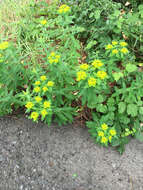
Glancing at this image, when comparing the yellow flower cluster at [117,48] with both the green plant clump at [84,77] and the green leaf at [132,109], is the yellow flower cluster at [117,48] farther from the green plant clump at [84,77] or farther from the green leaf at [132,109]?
the green leaf at [132,109]

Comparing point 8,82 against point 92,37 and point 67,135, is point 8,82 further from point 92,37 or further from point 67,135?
point 92,37

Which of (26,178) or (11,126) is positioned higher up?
(11,126)

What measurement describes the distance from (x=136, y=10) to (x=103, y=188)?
2.08 m

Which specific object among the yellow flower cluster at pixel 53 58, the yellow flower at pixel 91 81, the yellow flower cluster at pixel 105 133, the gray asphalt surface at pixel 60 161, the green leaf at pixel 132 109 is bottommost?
the gray asphalt surface at pixel 60 161

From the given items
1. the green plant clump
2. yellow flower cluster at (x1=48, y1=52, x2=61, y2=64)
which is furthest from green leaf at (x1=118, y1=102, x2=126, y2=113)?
yellow flower cluster at (x1=48, y1=52, x2=61, y2=64)

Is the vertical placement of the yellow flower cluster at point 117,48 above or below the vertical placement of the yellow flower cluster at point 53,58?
above

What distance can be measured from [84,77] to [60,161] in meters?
0.93

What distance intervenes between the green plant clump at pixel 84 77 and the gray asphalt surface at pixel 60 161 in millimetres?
124

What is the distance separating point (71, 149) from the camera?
206cm

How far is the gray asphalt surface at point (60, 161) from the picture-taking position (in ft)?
6.10

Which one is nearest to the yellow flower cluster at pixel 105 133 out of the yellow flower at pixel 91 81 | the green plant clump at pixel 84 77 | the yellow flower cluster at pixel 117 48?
the green plant clump at pixel 84 77

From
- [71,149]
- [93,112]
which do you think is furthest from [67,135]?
[93,112]

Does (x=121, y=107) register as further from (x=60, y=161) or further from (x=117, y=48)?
(x=60, y=161)

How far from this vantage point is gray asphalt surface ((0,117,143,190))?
73.2 inches
